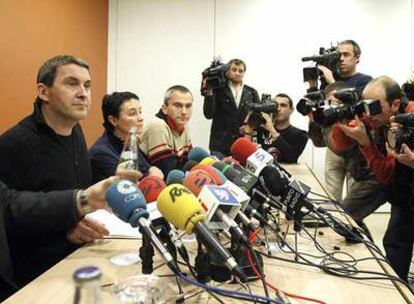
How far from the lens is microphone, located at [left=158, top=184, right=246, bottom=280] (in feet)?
2.64

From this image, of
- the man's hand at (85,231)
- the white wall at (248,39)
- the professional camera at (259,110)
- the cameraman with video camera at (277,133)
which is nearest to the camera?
the man's hand at (85,231)

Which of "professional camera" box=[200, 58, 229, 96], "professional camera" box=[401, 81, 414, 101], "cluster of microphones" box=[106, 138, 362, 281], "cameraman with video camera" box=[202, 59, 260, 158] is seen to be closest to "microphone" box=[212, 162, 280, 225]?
"cluster of microphones" box=[106, 138, 362, 281]

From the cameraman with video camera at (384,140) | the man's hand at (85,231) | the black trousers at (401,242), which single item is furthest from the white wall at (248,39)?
the man's hand at (85,231)

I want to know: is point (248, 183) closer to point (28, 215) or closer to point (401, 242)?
point (28, 215)

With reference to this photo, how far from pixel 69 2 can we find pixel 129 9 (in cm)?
111

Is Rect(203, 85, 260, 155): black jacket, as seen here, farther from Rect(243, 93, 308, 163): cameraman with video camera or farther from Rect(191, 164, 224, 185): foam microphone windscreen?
Rect(191, 164, 224, 185): foam microphone windscreen

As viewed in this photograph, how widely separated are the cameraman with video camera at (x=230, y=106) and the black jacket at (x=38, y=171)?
2.64 meters

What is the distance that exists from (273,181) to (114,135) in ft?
3.80

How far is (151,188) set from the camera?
113 cm

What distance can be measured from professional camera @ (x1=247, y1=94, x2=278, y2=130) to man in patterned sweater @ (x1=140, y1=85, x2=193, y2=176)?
26.9 inches

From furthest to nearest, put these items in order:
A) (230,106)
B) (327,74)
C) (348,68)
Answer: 1. (230,106)
2. (348,68)
3. (327,74)

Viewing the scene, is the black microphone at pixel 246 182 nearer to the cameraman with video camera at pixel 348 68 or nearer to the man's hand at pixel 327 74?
the man's hand at pixel 327 74

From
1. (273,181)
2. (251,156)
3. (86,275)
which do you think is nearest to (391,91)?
(251,156)

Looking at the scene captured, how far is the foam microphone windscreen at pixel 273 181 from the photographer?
1348mm
